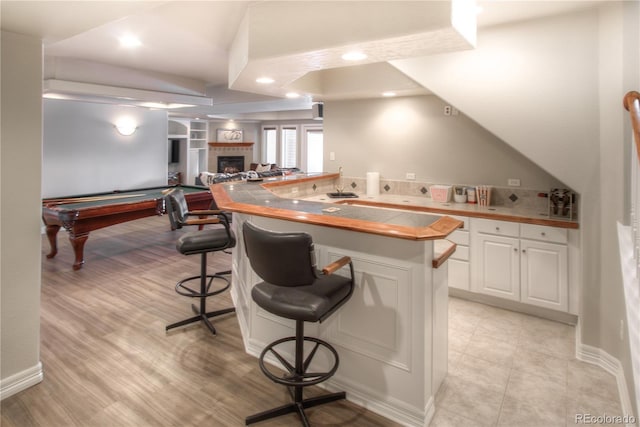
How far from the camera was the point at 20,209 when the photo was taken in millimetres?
2162

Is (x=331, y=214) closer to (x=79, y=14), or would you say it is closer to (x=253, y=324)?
(x=253, y=324)

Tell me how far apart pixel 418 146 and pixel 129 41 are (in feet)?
11.7

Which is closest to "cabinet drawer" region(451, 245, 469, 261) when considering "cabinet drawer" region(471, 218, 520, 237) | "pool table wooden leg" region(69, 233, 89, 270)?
"cabinet drawer" region(471, 218, 520, 237)

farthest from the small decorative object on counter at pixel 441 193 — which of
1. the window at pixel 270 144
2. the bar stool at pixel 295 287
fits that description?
the window at pixel 270 144

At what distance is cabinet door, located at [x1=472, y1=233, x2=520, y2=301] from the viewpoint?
338 cm

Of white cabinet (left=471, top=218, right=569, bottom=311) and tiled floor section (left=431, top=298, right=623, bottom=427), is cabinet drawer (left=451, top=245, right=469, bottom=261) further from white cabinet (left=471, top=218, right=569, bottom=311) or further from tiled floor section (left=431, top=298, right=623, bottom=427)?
tiled floor section (left=431, top=298, right=623, bottom=427)

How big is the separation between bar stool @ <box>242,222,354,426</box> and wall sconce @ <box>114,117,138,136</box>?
684 centimetres

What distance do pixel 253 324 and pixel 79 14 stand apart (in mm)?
2160

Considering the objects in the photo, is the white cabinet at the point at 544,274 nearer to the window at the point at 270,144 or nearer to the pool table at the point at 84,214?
the pool table at the point at 84,214

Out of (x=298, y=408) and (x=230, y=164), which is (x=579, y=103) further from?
(x=230, y=164)

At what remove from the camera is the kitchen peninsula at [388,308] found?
6.34 feet

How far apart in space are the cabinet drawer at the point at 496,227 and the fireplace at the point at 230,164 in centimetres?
1017

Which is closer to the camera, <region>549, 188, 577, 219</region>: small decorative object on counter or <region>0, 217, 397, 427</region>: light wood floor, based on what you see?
<region>0, 217, 397, 427</region>: light wood floor

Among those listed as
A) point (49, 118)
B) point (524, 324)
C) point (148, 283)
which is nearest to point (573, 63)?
point (524, 324)
